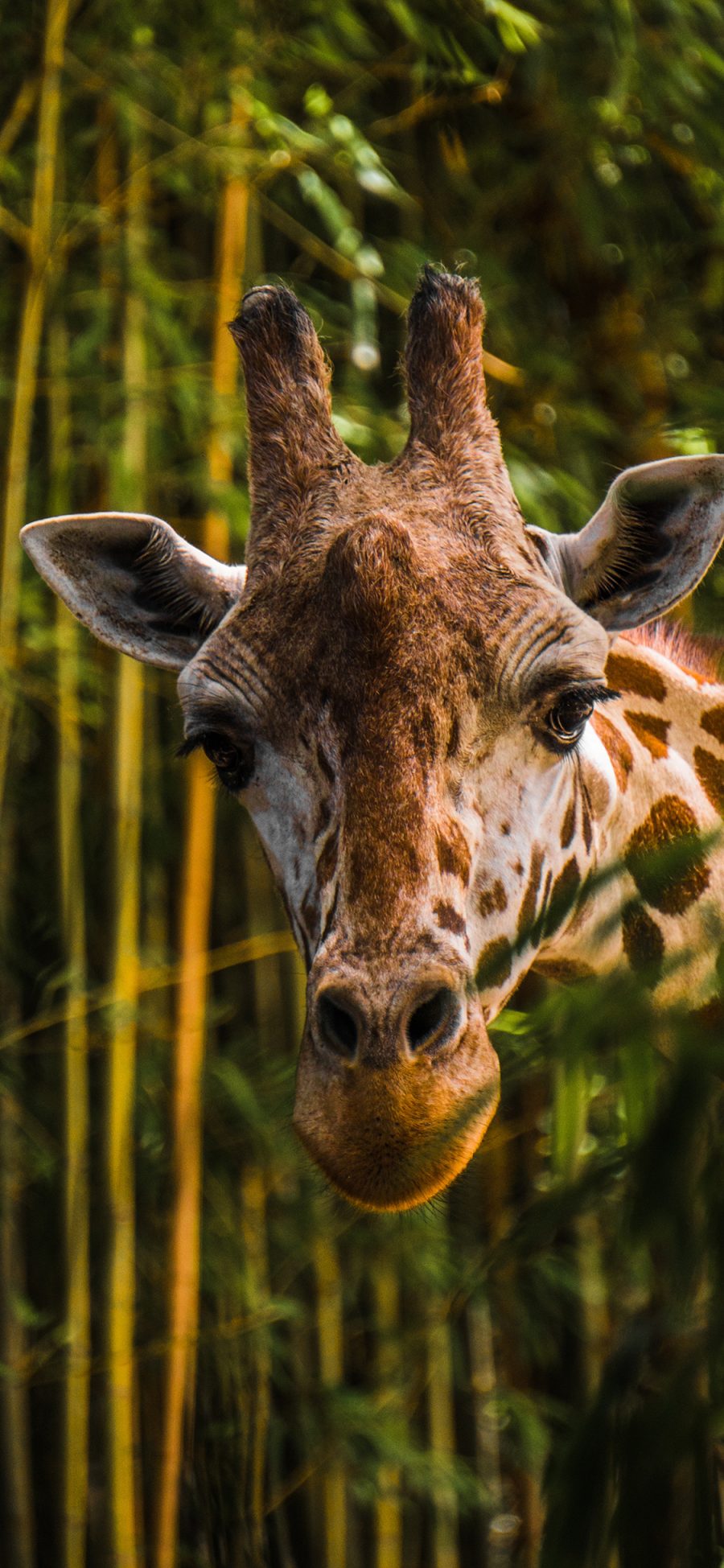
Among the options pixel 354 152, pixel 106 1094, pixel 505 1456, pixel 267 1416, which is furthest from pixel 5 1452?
pixel 354 152

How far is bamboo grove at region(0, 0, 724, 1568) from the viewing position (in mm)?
3713

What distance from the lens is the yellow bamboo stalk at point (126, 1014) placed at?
11.9ft

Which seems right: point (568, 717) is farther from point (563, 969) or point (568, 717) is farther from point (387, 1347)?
point (387, 1347)

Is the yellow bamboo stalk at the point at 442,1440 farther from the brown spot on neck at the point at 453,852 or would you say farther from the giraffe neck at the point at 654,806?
the brown spot on neck at the point at 453,852

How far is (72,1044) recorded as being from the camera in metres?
3.77

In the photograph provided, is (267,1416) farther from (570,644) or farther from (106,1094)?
(570,644)

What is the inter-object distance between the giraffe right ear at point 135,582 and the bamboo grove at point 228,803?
1.14 meters

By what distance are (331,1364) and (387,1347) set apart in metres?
0.17

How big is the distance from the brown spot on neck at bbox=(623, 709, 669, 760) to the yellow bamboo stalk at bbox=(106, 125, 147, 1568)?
1692mm

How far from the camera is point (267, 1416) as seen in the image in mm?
3930

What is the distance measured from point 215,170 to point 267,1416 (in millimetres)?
3243

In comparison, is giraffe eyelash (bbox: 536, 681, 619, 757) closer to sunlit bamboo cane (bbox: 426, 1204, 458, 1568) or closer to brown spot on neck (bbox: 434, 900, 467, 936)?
brown spot on neck (bbox: 434, 900, 467, 936)

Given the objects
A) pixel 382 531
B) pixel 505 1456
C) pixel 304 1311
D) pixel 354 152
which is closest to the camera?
pixel 382 531

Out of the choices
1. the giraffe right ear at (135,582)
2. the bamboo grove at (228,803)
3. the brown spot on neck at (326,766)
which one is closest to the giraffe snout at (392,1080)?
the brown spot on neck at (326,766)
